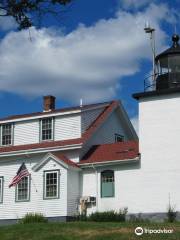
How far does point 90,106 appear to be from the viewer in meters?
35.1

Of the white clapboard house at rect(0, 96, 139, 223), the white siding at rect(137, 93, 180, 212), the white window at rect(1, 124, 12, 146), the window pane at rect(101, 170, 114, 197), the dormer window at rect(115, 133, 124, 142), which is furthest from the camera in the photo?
the dormer window at rect(115, 133, 124, 142)

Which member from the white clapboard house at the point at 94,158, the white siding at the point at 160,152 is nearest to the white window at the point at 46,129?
the white clapboard house at the point at 94,158

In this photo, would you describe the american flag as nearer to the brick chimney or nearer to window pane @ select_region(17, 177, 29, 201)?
window pane @ select_region(17, 177, 29, 201)

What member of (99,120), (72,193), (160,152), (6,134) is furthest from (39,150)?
(160,152)

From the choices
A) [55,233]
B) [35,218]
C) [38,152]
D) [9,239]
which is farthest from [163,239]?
[38,152]

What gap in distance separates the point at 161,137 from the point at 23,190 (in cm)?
903

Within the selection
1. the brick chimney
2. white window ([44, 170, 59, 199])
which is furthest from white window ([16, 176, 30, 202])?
the brick chimney

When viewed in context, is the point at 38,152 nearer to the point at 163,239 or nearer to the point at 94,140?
the point at 94,140

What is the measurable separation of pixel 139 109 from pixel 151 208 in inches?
207

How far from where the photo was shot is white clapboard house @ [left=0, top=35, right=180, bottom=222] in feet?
94.8

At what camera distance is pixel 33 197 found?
32125 mm

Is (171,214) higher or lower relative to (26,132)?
lower

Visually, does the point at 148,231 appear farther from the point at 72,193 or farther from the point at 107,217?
the point at 72,193

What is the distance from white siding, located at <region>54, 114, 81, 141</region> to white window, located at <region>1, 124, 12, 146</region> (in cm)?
336
